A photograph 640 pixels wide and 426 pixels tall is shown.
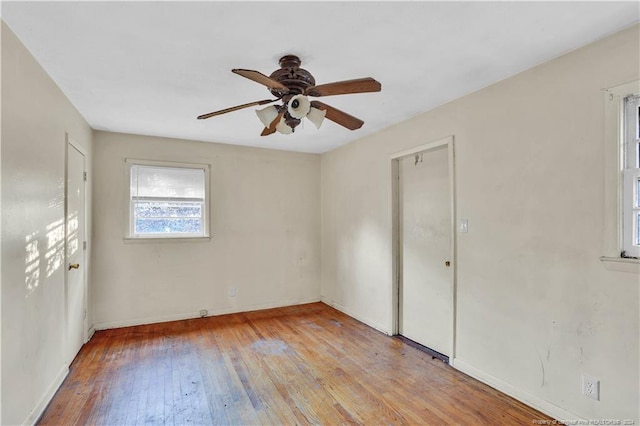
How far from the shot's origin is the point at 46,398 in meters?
2.30

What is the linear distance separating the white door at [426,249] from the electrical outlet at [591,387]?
1014 millimetres

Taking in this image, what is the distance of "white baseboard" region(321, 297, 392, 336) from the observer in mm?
3795

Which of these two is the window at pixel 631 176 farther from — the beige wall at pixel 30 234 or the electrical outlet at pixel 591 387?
the beige wall at pixel 30 234

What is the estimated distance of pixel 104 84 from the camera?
2.56 meters

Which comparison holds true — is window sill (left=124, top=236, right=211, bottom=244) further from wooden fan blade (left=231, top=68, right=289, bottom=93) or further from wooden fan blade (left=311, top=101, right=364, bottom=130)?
wooden fan blade (left=231, top=68, right=289, bottom=93)

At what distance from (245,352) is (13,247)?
Answer: 208cm

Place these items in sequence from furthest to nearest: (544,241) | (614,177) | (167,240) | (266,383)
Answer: (167,240) < (266,383) < (544,241) < (614,177)


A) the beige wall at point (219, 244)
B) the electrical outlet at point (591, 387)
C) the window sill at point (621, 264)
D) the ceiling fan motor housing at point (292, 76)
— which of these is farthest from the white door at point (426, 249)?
the beige wall at point (219, 244)

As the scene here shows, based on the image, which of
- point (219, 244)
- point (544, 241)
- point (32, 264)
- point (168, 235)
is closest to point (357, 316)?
point (219, 244)

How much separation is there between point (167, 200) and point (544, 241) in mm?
4042

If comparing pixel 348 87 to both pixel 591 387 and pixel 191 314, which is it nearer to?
pixel 591 387

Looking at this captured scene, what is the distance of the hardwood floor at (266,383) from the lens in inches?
86.8

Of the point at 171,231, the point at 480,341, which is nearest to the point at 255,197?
the point at 171,231

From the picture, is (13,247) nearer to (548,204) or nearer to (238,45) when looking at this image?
(238,45)
